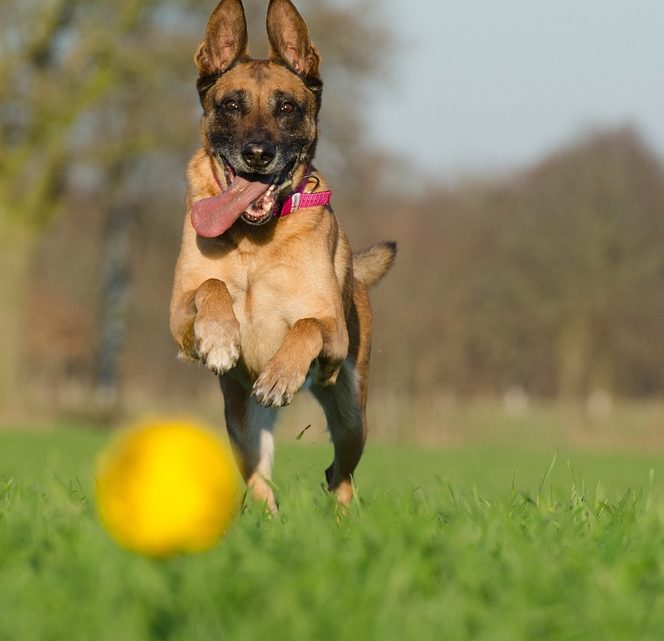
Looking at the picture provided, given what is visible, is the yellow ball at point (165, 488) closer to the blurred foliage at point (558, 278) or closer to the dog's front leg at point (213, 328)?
the dog's front leg at point (213, 328)

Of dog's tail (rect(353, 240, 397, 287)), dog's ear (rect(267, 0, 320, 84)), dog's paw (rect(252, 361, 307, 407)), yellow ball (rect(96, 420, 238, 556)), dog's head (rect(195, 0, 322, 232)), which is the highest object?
dog's ear (rect(267, 0, 320, 84))

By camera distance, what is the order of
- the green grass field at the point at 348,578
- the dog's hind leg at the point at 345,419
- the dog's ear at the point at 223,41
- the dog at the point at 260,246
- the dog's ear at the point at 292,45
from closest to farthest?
the green grass field at the point at 348,578 < the dog at the point at 260,246 < the dog's ear at the point at 223,41 < the dog's ear at the point at 292,45 < the dog's hind leg at the point at 345,419

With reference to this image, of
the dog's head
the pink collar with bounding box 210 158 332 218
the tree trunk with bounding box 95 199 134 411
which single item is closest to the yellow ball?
the dog's head

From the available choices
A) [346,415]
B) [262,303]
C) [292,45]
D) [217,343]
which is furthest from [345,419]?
[292,45]

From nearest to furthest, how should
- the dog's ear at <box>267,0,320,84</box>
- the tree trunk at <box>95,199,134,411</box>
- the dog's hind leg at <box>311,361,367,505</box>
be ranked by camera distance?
1. the dog's ear at <box>267,0,320,84</box>
2. the dog's hind leg at <box>311,361,367,505</box>
3. the tree trunk at <box>95,199,134,411</box>

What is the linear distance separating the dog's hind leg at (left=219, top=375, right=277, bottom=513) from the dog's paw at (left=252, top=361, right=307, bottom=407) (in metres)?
1.00

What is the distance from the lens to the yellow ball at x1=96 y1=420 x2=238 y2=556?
11.3ft

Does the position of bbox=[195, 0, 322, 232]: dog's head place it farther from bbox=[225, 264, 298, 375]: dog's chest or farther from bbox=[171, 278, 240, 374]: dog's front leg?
bbox=[171, 278, 240, 374]: dog's front leg

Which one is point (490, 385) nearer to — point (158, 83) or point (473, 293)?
point (473, 293)

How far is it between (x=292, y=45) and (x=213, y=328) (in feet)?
6.60

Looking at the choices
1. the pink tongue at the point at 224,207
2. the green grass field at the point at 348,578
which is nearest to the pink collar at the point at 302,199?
the pink tongue at the point at 224,207

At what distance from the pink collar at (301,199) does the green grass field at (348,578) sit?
6.25 feet

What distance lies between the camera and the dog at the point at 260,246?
5.73m

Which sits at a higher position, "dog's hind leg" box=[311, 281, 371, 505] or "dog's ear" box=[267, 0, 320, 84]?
"dog's ear" box=[267, 0, 320, 84]
